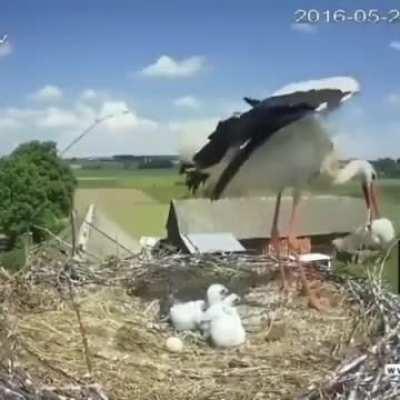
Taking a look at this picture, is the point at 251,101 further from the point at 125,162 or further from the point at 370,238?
the point at 370,238

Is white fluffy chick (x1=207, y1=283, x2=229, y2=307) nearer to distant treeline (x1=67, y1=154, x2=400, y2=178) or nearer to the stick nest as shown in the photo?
the stick nest

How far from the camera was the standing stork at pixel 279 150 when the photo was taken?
4.71 ft

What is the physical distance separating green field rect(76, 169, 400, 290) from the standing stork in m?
0.03

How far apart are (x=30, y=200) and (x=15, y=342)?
31 centimetres

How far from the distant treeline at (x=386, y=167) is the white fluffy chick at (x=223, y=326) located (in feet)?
1.22

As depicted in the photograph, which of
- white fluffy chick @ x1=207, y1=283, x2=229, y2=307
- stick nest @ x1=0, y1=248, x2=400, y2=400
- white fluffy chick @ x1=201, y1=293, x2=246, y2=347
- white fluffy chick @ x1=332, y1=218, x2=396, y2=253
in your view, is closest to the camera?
stick nest @ x1=0, y1=248, x2=400, y2=400

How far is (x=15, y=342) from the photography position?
1.23 metres

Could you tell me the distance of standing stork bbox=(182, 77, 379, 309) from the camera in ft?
4.71

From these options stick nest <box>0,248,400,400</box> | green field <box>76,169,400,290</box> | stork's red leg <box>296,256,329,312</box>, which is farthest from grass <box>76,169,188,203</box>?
stork's red leg <box>296,256,329,312</box>

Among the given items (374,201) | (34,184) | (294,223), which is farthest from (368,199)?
(34,184)

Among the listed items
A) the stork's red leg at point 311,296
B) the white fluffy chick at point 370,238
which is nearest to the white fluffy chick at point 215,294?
the stork's red leg at point 311,296

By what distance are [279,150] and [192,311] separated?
1.05 ft

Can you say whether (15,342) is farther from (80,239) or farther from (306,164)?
(306,164)

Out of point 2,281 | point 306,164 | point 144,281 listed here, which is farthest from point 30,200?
point 306,164
